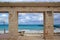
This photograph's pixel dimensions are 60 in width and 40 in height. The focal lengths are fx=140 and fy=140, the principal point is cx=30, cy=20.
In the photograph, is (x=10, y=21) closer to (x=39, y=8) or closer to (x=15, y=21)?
(x=15, y=21)

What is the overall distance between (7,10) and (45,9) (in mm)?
980

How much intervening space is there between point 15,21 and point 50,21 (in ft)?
2.96

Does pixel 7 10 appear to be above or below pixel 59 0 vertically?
below

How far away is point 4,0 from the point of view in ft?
11.9

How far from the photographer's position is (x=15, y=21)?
3.61 meters

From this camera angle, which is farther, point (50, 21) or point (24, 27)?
point (24, 27)

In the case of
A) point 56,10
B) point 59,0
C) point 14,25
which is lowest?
point 14,25

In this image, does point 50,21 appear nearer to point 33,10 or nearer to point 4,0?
point 33,10

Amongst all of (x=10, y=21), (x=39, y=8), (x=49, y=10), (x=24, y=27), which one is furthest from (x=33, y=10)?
(x=24, y=27)

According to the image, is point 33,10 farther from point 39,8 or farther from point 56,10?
point 56,10

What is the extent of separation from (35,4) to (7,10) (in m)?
0.74

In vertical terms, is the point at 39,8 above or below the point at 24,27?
above

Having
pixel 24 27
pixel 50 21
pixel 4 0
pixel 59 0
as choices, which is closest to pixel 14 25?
pixel 4 0

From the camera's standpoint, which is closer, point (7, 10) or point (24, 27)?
point (7, 10)
